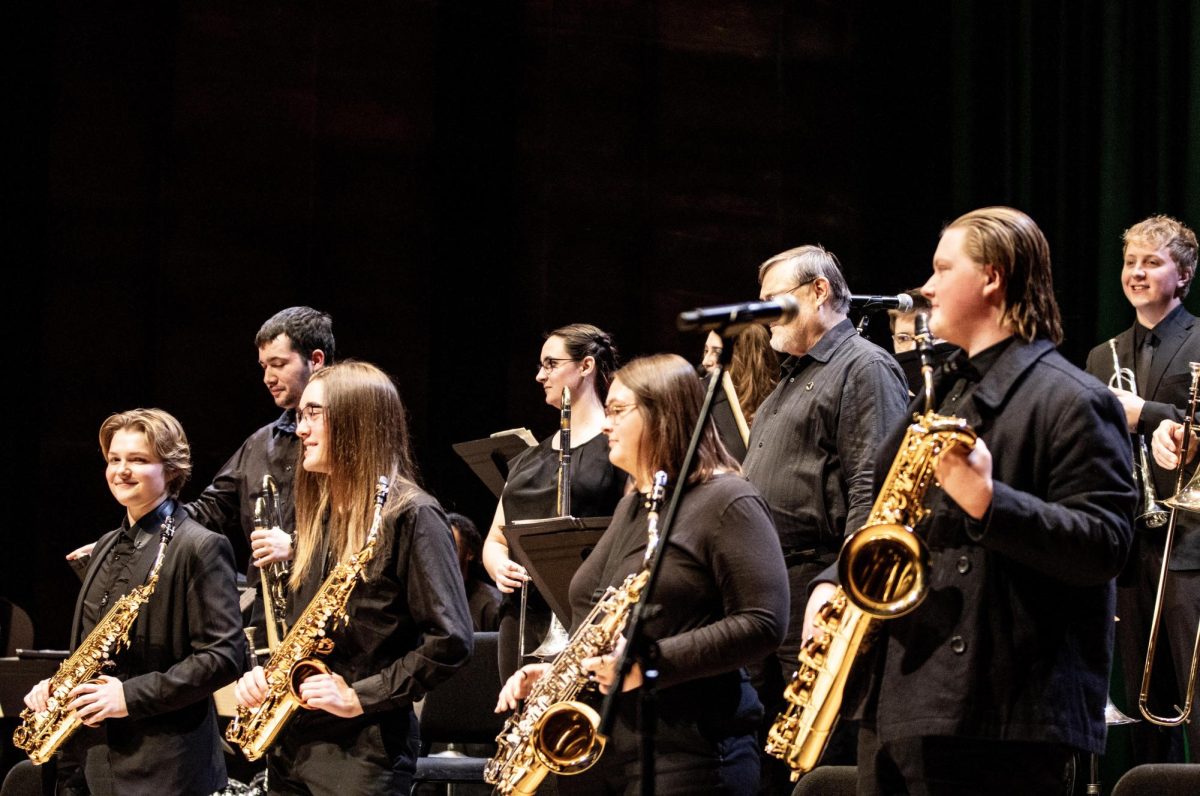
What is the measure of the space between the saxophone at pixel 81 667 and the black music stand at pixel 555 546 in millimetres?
1320

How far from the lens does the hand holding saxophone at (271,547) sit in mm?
4422

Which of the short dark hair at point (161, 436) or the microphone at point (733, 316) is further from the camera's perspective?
the short dark hair at point (161, 436)

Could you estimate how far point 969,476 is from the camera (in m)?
2.54

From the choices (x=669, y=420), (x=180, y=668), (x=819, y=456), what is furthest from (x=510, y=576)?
(x=669, y=420)

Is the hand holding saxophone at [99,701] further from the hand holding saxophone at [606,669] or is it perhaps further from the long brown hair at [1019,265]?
the long brown hair at [1019,265]

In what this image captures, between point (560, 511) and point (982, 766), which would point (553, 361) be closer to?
point (560, 511)

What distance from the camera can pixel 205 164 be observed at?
24.6 feet

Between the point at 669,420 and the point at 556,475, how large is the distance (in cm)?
146

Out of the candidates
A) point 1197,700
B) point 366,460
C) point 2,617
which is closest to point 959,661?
point 366,460

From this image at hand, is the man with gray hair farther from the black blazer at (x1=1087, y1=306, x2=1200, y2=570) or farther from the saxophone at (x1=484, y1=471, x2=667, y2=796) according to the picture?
the black blazer at (x1=1087, y1=306, x2=1200, y2=570)

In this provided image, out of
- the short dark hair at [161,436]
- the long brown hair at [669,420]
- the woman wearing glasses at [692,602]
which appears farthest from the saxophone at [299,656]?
the short dark hair at [161,436]

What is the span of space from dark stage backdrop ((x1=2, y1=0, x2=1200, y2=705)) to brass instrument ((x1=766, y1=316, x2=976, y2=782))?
449cm

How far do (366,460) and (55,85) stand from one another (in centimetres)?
427

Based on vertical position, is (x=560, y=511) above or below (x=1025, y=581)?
below
